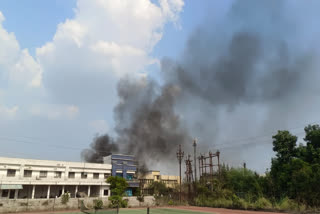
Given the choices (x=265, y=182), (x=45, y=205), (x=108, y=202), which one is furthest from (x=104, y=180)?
(x=265, y=182)

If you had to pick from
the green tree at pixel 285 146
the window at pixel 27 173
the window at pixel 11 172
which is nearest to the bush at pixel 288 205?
the green tree at pixel 285 146

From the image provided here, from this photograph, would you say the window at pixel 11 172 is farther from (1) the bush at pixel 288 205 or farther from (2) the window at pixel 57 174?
(1) the bush at pixel 288 205

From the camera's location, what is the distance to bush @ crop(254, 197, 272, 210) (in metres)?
28.8

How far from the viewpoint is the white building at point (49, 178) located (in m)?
41.1

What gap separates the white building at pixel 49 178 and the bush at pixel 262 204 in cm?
3222

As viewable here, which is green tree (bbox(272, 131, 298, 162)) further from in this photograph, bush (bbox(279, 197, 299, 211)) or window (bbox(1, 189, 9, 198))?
window (bbox(1, 189, 9, 198))

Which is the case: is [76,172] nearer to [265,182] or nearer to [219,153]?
[219,153]

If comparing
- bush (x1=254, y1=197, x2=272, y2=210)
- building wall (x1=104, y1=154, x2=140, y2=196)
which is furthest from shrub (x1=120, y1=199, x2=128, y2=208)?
bush (x1=254, y1=197, x2=272, y2=210)

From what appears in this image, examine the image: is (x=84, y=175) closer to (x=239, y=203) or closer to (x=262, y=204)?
(x=239, y=203)

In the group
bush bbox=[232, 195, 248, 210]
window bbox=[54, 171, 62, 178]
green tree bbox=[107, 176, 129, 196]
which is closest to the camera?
bush bbox=[232, 195, 248, 210]

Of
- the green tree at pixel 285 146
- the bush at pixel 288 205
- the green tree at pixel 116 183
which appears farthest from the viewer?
the green tree at pixel 116 183

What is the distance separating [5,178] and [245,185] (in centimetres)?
4109

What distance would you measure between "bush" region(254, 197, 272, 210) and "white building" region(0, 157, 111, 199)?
32.2m

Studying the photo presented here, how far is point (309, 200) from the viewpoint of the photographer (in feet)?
88.0
